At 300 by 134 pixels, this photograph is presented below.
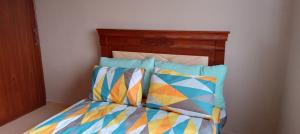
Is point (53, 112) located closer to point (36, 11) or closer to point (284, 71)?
point (36, 11)

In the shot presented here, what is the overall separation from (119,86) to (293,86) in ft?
4.39

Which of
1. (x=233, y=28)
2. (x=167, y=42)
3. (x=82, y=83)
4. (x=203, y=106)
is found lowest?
(x=82, y=83)

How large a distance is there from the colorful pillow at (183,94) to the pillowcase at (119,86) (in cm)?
14

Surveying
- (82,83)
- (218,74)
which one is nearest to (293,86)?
(218,74)

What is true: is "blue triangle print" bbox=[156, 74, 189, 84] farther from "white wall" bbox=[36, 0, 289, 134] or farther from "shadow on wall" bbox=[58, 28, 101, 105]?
"shadow on wall" bbox=[58, 28, 101, 105]

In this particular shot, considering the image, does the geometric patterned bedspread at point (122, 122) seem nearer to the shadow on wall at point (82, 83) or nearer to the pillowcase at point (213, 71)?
the pillowcase at point (213, 71)

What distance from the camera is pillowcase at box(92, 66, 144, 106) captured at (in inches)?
80.4

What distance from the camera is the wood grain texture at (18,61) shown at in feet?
9.01

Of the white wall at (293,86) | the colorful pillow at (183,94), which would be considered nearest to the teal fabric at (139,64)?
the colorful pillow at (183,94)

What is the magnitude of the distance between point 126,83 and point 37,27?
5.85ft

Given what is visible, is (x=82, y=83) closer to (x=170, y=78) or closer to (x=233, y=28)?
(x=170, y=78)

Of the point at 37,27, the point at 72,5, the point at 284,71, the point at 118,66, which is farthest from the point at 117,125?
the point at 37,27

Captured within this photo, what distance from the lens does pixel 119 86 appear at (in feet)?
6.77

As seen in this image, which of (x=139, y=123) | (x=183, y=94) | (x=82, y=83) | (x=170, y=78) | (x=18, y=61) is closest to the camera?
(x=139, y=123)
